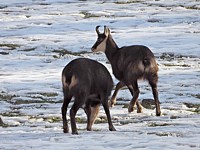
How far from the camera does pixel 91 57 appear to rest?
100 ft

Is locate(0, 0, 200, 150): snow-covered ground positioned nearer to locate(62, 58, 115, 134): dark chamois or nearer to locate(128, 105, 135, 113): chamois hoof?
locate(128, 105, 135, 113): chamois hoof

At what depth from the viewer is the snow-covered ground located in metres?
12.2

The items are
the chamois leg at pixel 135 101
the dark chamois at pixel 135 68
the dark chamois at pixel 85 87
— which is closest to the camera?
the dark chamois at pixel 85 87

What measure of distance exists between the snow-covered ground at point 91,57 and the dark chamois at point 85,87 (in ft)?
1.36

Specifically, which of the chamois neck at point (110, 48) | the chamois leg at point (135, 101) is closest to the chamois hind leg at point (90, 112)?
the chamois leg at point (135, 101)

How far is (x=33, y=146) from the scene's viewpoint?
11.1 m

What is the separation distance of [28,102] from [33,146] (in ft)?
25.6

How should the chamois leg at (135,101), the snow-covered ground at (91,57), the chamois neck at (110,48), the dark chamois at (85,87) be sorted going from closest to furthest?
the snow-covered ground at (91,57) → the dark chamois at (85,87) → the chamois leg at (135,101) → the chamois neck at (110,48)

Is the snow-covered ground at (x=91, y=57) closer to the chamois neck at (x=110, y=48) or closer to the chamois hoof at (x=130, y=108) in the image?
the chamois hoof at (x=130, y=108)

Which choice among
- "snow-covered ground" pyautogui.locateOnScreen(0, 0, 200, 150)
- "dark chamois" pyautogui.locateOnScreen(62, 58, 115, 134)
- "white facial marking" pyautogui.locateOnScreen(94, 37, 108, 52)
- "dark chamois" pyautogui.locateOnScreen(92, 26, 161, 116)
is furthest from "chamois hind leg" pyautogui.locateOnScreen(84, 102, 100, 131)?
"white facial marking" pyautogui.locateOnScreen(94, 37, 108, 52)

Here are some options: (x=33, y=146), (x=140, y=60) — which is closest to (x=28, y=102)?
(x=140, y=60)

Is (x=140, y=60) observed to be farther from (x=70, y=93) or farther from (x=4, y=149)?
(x=4, y=149)

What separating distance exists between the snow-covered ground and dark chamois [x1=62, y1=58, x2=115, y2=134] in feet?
1.36

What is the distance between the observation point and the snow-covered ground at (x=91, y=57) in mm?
12203
